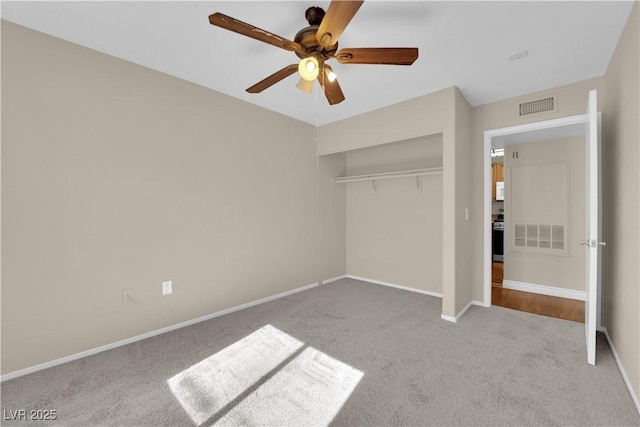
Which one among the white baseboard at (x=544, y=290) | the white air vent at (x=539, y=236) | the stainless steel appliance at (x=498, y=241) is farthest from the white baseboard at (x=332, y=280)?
the stainless steel appliance at (x=498, y=241)

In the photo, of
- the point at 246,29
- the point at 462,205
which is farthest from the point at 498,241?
the point at 246,29

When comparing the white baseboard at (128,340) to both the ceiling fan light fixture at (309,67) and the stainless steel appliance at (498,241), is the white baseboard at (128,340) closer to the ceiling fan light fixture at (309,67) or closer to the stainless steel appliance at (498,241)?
the ceiling fan light fixture at (309,67)

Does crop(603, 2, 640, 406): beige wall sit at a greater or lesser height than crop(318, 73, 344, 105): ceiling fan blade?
lesser

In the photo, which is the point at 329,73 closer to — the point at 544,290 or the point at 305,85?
the point at 305,85

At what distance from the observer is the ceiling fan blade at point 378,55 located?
5.41 feet

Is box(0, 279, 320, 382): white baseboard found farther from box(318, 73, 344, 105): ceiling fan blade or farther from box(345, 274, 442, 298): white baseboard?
box(318, 73, 344, 105): ceiling fan blade

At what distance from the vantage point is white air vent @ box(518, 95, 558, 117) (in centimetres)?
286

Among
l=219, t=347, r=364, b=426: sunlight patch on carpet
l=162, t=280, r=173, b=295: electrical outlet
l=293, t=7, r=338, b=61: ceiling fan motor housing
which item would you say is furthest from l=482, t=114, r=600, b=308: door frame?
l=162, t=280, r=173, b=295: electrical outlet

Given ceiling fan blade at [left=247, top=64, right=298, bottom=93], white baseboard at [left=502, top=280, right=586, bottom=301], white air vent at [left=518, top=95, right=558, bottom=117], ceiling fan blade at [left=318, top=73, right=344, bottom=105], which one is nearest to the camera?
ceiling fan blade at [left=247, top=64, right=298, bottom=93]

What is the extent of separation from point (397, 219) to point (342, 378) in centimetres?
260

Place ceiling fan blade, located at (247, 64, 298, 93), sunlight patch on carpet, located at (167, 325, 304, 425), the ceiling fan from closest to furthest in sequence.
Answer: the ceiling fan, sunlight patch on carpet, located at (167, 325, 304, 425), ceiling fan blade, located at (247, 64, 298, 93)

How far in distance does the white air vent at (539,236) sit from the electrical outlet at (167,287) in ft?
15.3

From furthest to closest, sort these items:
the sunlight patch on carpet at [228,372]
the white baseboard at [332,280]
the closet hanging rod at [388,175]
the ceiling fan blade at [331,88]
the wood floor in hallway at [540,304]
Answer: the white baseboard at [332,280] < the closet hanging rod at [388,175] < the wood floor in hallway at [540,304] < the ceiling fan blade at [331,88] < the sunlight patch on carpet at [228,372]

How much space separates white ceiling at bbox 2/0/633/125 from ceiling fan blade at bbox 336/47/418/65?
336mm
